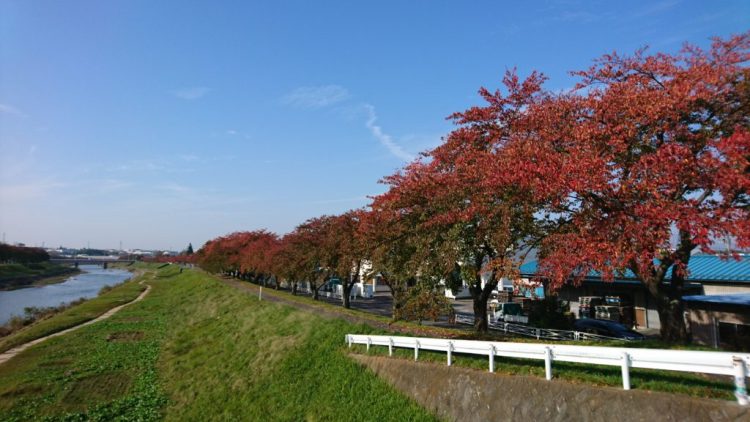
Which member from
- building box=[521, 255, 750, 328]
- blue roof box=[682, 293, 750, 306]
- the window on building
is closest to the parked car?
building box=[521, 255, 750, 328]

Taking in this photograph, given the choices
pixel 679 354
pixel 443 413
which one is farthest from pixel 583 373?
pixel 443 413

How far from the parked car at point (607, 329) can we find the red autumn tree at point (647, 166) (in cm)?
1067

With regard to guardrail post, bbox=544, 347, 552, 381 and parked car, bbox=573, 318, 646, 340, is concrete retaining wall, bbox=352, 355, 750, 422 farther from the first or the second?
parked car, bbox=573, 318, 646, 340

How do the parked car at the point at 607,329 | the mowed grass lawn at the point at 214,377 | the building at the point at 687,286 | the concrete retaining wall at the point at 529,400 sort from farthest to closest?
the building at the point at 687,286 < the parked car at the point at 607,329 < the mowed grass lawn at the point at 214,377 < the concrete retaining wall at the point at 529,400

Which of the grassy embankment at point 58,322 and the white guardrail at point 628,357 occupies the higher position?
the white guardrail at point 628,357

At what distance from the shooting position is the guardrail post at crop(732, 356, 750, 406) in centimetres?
584

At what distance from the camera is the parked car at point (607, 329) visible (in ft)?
67.3

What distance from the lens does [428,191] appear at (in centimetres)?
1568

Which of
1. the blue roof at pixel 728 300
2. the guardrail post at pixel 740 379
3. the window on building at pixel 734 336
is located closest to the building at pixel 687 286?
the blue roof at pixel 728 300

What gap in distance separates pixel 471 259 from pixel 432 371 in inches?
233

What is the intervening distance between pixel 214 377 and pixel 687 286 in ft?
83.3

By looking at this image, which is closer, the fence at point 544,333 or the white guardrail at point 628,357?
the white guardrail at point 628,357

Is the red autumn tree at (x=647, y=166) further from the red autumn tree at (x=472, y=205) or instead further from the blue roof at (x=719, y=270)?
the blue roof at (x=719, y=270)

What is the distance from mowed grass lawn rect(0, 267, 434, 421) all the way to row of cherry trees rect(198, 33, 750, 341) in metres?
4.09
